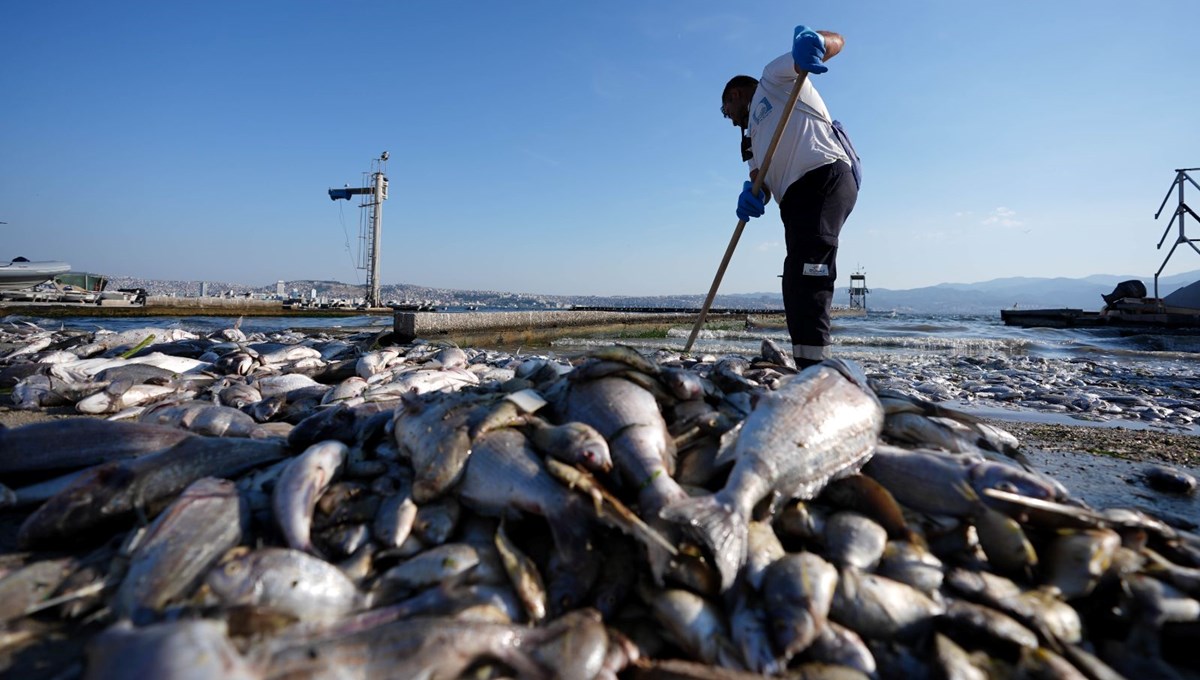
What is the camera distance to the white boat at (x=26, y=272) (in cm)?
2325

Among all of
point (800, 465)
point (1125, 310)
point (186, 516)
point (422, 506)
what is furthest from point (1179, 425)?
point (1125, 310)

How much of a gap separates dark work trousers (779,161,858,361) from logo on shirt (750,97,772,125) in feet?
2.87

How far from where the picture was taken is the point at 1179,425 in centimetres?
571

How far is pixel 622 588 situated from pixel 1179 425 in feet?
23.9

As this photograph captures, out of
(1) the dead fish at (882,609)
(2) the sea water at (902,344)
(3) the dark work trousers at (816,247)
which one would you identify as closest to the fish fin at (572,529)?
(1) the dead fish at (882,609)

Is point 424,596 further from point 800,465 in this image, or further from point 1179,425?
point 1179,425

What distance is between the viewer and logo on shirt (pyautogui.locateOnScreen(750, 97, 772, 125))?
544 cm

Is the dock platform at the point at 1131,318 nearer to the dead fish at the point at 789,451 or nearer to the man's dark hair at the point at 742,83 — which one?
the man's dark hair at the point at 742,83

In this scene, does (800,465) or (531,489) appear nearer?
(531,489)

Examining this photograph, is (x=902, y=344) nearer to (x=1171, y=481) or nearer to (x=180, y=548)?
(x=1171, y=481)

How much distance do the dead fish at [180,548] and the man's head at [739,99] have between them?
6061 millimetres

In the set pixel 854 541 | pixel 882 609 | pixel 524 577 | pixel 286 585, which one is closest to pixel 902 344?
pixel 854 541

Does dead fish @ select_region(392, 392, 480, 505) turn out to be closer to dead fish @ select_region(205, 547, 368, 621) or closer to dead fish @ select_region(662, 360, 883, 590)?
dead fish @ select_region(205, 547, 368, 621)

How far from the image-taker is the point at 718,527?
1924 mm
